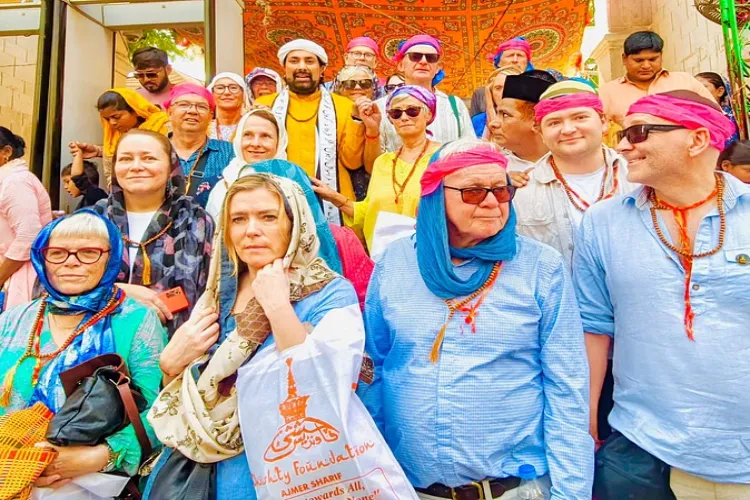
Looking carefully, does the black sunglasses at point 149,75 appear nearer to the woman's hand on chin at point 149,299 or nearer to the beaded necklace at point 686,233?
the woman's hand on chin at point 149,299

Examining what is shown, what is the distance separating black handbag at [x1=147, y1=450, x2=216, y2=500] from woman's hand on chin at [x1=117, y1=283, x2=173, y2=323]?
31.6 inches

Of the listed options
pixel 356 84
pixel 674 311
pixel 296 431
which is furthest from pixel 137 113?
pixel 674 311

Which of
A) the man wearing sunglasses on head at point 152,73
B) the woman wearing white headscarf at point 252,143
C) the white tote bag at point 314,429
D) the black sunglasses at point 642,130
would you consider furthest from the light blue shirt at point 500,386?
the man wearing sunglasses on head at point 152,73

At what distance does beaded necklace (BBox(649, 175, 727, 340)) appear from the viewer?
6.20 ft

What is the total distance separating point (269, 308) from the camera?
6.04 feet

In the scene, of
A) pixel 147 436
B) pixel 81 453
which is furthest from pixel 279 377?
pixel 81 453

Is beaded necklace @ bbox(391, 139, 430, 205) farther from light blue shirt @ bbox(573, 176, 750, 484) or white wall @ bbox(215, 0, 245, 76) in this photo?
white wall @ bbox(215, 0, 245, 76)

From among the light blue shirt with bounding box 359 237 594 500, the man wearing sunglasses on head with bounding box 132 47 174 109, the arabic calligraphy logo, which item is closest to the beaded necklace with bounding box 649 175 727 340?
the light blue shirt with bounding box 359 237 594 500

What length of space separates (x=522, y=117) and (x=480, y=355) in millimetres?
1810

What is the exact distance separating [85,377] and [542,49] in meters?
9.61

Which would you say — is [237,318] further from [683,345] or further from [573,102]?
[573,102]

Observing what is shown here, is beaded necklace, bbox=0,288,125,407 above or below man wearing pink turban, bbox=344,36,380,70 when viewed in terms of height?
below

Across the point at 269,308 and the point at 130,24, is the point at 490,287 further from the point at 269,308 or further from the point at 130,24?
the point at 130,24

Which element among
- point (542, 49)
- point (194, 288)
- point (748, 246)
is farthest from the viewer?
point (542, 49)
